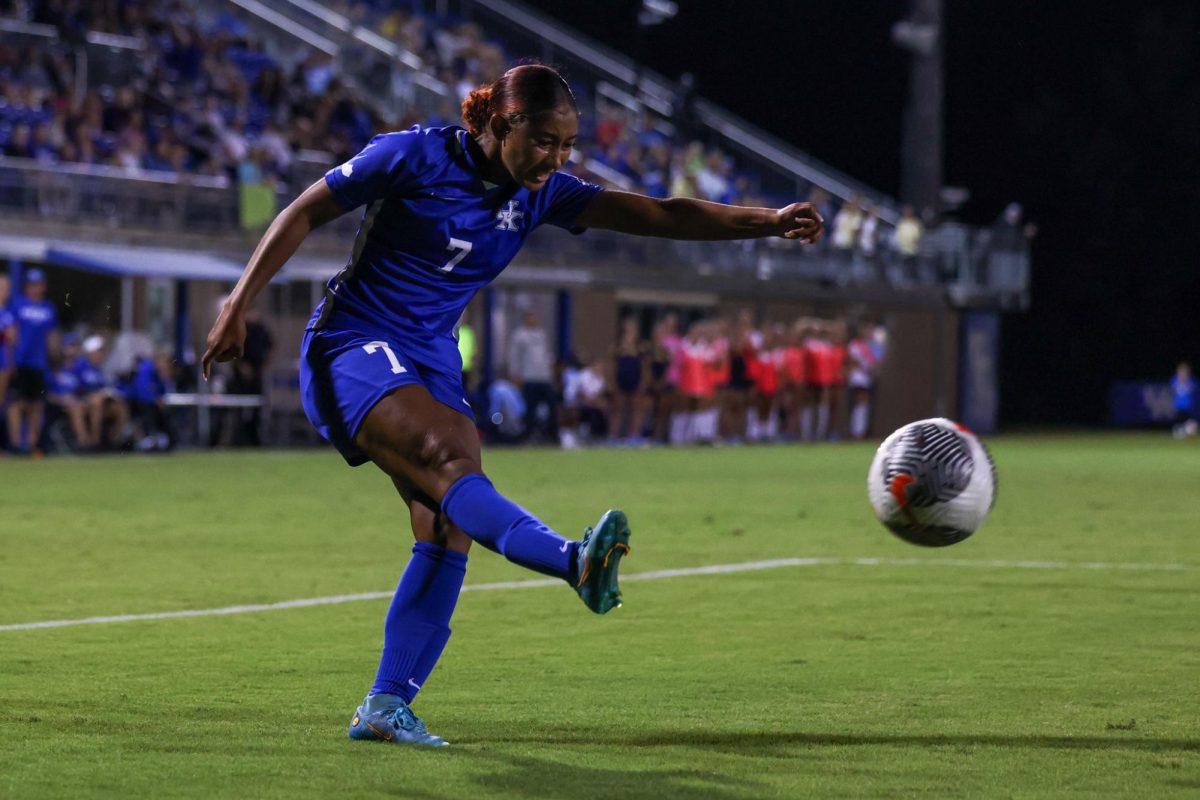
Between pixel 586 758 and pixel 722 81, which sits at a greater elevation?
pixel 722 81

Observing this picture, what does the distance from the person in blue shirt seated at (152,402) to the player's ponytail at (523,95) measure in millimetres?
19402

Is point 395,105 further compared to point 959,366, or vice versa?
point 959,366

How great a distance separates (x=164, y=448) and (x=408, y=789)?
21.1 meters

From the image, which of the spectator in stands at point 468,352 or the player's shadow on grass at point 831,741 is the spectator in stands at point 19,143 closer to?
the spectator in stands at point 468,352

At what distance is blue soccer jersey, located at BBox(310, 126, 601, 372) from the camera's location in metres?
6.02

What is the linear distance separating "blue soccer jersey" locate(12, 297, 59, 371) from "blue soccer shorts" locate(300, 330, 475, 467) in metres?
17.6

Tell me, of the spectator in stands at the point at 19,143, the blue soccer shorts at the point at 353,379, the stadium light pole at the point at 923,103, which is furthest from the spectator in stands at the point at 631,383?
the blue soccer shorts at the point at 353,379

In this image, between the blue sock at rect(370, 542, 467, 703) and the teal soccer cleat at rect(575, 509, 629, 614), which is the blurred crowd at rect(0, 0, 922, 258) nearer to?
the blue sock at rect(370, 542, 467, 703)

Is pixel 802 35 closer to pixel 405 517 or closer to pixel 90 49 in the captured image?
pixel 90 49

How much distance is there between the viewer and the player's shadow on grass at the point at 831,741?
6.06 m

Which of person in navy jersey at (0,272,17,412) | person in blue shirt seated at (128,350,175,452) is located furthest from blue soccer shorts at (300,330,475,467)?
person in blue shirt seated at (128,350,175,452)

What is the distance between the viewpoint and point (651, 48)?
5784cm

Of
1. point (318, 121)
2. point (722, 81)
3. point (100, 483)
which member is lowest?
point (100, 483)

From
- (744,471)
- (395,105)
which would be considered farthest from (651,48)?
(744,471)
